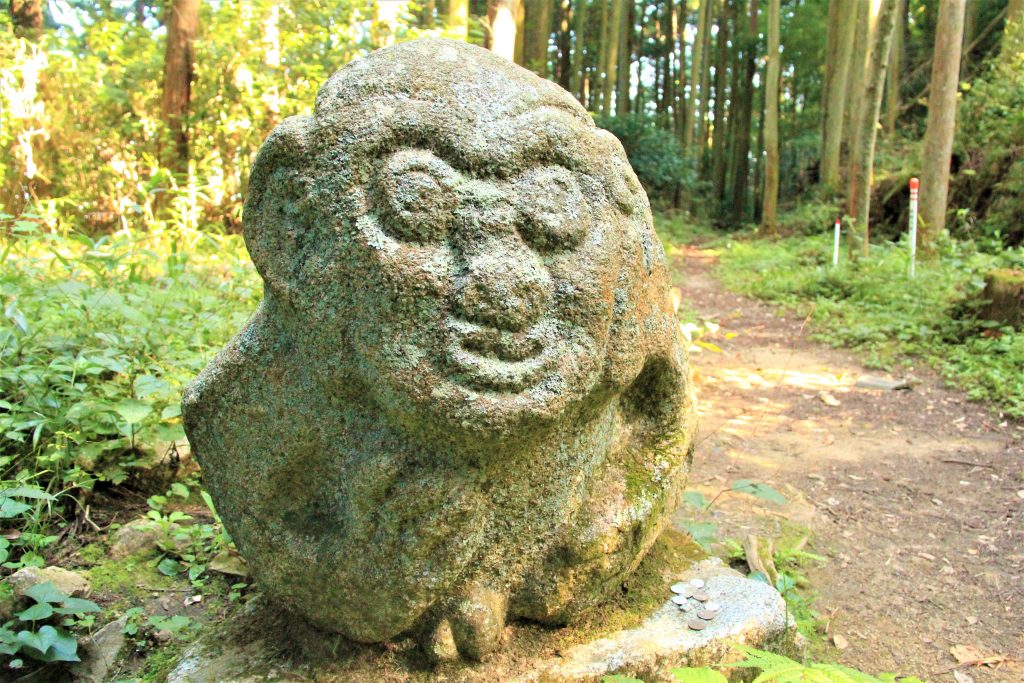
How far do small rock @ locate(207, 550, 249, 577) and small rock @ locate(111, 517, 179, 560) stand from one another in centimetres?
22

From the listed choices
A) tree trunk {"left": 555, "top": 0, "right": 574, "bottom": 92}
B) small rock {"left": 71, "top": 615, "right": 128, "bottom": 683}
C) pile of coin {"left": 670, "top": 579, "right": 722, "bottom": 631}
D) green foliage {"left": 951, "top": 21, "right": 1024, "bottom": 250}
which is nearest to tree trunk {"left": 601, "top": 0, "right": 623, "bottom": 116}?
tree trunk {"left": 555, "top": 0, "right": 574, "bottom": 92}

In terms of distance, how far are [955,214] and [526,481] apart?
934 cm

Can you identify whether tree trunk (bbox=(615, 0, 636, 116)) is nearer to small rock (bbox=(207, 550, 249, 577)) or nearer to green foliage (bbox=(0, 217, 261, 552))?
green foliage (bbox=(0, 217, 261, 552))

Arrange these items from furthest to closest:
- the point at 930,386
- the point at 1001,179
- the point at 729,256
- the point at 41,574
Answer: the point at 729,256, the point at 1001,179, the point at 930,386, the point at 41,574

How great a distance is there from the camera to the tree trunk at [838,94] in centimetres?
1402

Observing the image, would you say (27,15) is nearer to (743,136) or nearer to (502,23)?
(502,23)

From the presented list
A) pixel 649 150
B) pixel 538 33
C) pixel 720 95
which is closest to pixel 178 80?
pixel 538 33

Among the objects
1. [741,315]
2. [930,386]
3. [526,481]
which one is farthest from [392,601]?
[741,315]

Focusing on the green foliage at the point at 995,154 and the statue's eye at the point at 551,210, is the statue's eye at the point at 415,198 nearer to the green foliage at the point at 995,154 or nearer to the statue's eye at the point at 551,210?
the statue's eye at the point at 551,210

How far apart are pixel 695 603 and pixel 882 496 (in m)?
2.22

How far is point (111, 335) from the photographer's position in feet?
10.4

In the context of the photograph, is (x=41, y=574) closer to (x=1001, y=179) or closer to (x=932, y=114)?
(x=932, y=114)

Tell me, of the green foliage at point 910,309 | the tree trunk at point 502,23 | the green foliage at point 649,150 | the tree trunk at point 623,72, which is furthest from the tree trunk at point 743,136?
the tree trunk at point 502,23

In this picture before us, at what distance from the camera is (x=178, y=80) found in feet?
23.6
